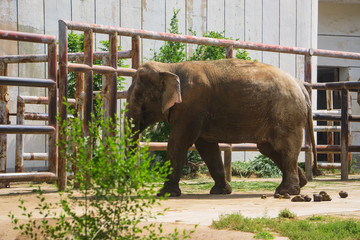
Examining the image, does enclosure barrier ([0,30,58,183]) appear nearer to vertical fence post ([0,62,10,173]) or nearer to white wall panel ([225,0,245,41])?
vertical fence post ([0,62,10,173])

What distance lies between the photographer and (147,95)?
25.5ft

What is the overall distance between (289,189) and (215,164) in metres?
0.94

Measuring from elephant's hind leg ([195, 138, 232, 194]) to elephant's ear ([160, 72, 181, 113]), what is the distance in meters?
0.85

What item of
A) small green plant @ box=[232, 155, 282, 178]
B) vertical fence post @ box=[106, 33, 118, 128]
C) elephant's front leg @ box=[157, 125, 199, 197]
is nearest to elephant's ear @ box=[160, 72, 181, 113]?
elephant's front leg @ box=[157, 125, 199, 197]

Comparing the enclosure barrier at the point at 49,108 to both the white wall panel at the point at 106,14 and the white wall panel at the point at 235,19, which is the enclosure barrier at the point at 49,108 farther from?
the white wall panel at the point at 235,19

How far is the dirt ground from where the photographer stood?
4.75 metres

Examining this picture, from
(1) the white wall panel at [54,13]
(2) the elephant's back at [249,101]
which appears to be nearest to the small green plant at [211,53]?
(1) the white wall panel at [54,13]

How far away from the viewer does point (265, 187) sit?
8766 millimetres

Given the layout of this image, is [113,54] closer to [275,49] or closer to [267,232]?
[275,49]

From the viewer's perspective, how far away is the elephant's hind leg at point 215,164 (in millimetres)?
7992

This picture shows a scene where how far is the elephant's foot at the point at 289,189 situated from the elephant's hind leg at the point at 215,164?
62 centimetres

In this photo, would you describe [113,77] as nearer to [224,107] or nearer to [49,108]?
[49,108]

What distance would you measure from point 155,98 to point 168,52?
4479mm

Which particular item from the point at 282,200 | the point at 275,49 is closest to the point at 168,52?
the point at 275,49
